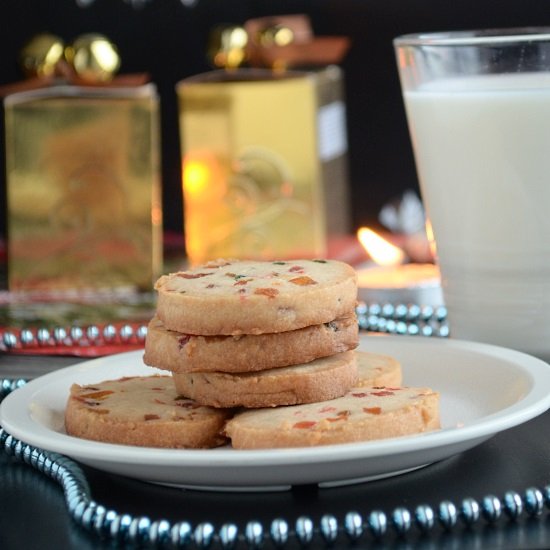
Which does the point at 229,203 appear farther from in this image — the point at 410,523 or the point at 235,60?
the point at 410,523

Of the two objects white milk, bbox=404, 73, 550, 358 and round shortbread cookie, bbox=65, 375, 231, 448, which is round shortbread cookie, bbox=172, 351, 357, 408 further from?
white milk, bbox=404, 73, 550, 358

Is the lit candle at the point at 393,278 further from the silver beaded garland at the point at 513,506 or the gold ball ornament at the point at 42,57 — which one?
the silver beaded garland at the point at 513,506

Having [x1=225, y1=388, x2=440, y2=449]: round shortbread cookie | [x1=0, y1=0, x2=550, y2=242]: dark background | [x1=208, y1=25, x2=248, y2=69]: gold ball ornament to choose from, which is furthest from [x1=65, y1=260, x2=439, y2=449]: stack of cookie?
[x1=0, y1=0, x2=550, y2=242]: dark background

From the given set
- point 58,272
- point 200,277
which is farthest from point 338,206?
point 200,277

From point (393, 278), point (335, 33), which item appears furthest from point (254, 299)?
point (335, 33)

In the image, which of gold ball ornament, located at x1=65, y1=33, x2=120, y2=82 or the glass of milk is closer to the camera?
the glass of milk
